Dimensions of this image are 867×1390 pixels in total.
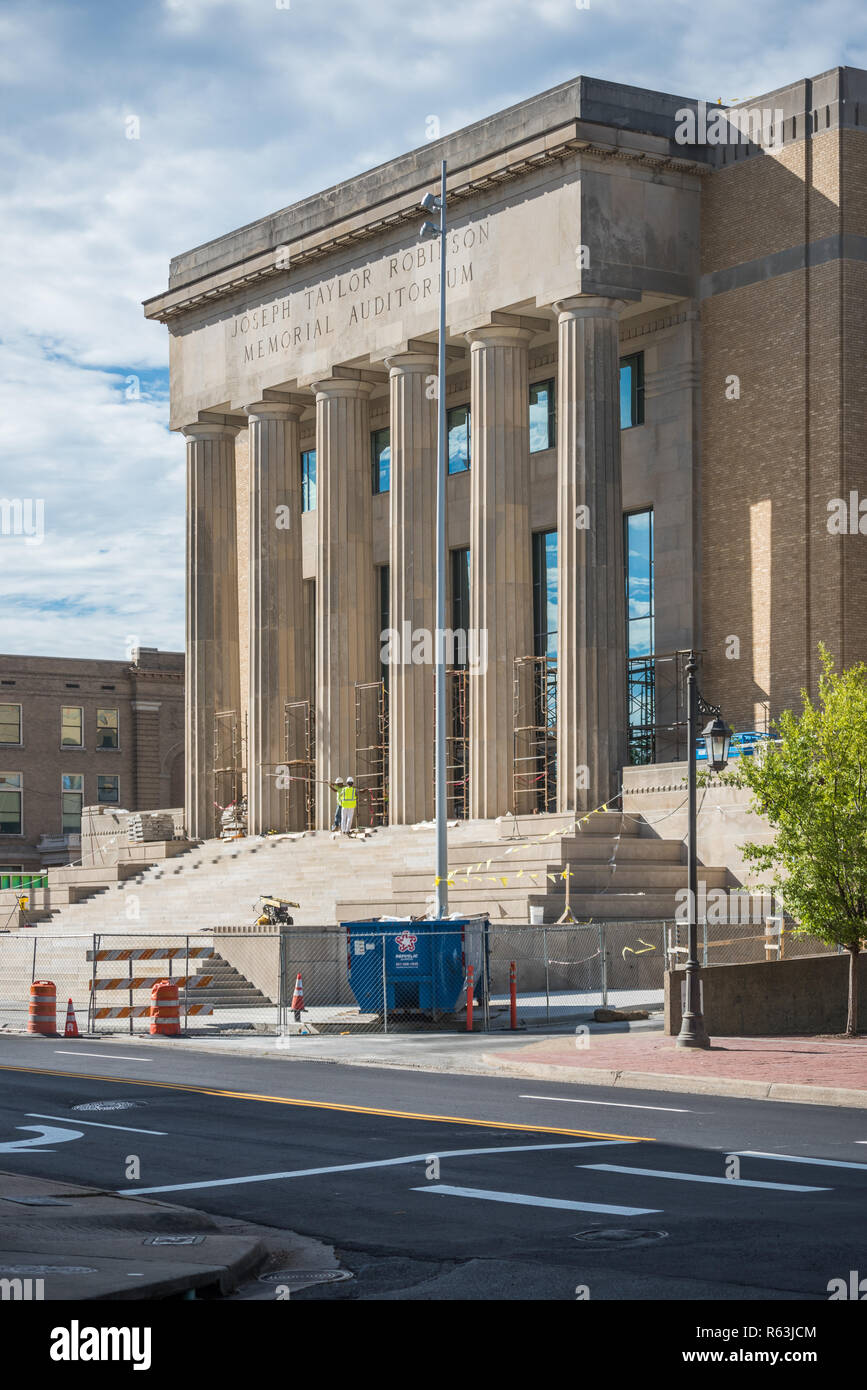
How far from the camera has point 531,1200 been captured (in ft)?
42.1

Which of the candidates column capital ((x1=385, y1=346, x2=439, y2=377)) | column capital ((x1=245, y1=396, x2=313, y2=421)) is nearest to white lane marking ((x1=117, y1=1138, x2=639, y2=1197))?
column capital ((x1=385, y1=346, x2=439, y2=377))

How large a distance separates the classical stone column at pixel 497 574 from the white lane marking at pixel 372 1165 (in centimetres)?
3137

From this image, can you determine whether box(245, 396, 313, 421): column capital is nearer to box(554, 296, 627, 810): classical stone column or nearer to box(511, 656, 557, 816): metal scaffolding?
box(511, 656, 557, 816): metal scaffolding

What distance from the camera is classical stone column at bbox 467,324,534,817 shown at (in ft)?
156

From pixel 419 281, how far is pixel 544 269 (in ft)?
16.3

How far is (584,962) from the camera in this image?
115 feet

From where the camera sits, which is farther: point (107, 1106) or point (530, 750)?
point (530, 750)

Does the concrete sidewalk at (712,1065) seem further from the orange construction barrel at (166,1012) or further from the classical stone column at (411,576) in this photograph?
the classical stone column at (411,576)

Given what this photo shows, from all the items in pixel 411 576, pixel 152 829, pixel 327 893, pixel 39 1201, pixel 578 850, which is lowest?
pixel 39 1201

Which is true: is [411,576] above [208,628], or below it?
above

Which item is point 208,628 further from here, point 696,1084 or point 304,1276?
point 304,1276

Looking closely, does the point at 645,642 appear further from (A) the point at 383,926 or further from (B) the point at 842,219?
(A) the point at 383,926

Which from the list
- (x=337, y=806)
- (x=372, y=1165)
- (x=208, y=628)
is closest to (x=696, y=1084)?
(x=372, y=1165)

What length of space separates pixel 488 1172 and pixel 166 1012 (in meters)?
17.3
